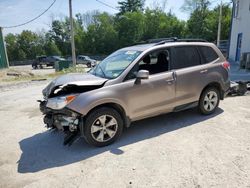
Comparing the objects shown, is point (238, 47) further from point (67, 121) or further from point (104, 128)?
point (67, 121)

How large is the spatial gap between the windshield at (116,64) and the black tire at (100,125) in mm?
697

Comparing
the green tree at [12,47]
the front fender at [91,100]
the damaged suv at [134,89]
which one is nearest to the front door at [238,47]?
the damaged suv at [134,89]

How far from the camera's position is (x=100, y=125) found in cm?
395

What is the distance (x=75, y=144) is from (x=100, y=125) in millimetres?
708

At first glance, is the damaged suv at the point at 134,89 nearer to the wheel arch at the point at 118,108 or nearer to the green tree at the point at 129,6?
the wheel arch at the point at 118,108

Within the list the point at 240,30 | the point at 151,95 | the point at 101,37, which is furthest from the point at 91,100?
the point at 101,37

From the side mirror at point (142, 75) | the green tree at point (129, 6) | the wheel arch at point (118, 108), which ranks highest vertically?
the green tree at point (129, 6)

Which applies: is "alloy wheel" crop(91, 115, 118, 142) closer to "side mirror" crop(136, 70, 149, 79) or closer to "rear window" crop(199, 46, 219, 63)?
"side mirror" crop(136, 70, 149, 79)

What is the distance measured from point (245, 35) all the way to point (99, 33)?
3368 centimetres

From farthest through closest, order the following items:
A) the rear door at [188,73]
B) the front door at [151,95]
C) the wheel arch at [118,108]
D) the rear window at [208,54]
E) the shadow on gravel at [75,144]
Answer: the rear window at [208,54]
the rear door at [188,73]
the front door at [151,95]
the wheel arch at [118,108]
the shadow on gravel at [75,144]

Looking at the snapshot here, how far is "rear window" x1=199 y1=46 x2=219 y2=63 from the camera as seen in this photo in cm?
511

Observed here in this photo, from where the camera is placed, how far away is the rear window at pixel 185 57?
15.5 ft

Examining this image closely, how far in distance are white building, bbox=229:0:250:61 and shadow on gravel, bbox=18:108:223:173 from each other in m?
12.1

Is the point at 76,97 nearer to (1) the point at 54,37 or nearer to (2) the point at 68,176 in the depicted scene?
(2) the point at 68,176
